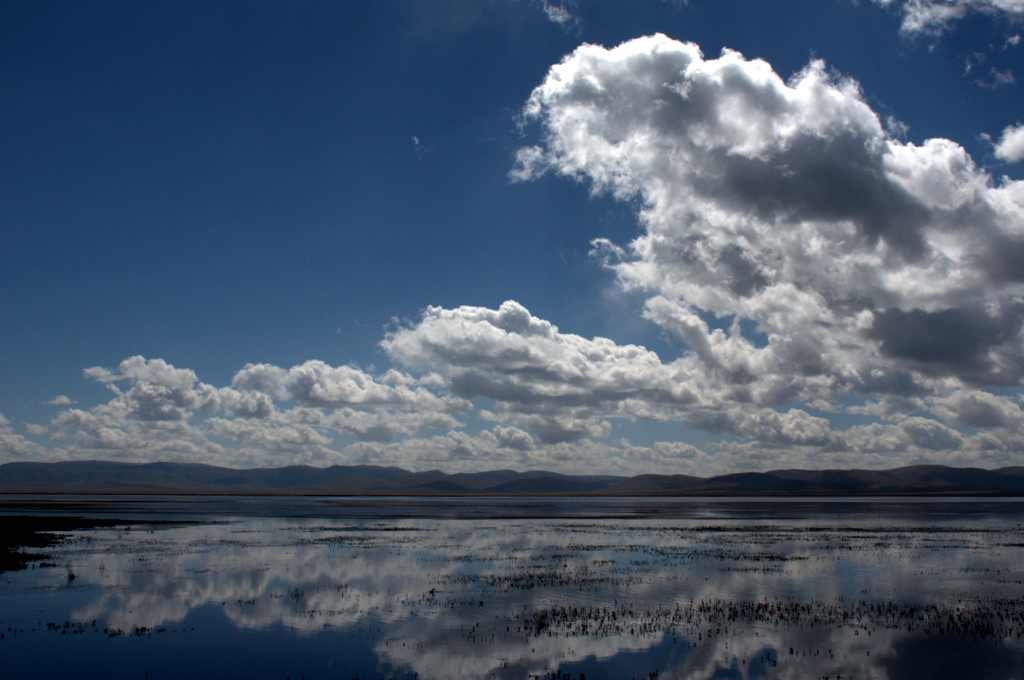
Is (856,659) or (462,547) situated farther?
(462,547)

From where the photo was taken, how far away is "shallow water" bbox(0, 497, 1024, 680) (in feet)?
75.5

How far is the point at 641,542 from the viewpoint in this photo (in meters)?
64.6

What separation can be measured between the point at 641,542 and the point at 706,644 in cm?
4023

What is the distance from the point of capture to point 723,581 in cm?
4009

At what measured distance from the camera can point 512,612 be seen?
3070 centimetres

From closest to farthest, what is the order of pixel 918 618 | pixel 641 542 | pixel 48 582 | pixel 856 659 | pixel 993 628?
pixel 856 659 → pixel 993 628 → pixel 918 618 → pixel 48 582 → pixel 641 542

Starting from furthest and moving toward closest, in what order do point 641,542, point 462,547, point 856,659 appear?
point 641,542 → point 462,547 → point 856,659

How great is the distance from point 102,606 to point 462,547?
3148 cm

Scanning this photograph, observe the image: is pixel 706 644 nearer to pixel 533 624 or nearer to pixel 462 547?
pixel 533 624

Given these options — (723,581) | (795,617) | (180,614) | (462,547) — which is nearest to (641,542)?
(462,547)

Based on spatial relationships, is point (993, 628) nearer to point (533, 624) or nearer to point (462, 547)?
point (533, 624)

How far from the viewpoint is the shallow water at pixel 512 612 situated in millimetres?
23000

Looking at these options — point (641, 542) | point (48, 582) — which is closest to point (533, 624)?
point (48, 582)

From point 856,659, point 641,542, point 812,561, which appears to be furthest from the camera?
point 641,542
